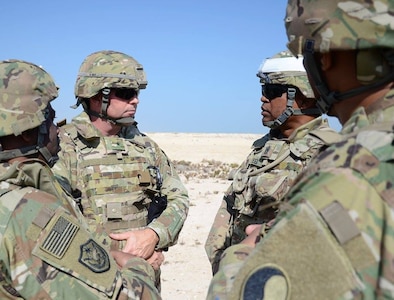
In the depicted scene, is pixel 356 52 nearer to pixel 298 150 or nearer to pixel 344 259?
pixel 344 259

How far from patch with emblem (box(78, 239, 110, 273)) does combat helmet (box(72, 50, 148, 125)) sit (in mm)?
2306

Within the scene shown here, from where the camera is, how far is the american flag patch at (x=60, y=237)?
7.45 feet

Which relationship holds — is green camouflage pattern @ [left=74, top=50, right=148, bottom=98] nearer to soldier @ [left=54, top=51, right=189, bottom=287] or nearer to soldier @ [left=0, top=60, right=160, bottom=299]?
soldier @ [left=54, top=51, right=189, bottom=287]

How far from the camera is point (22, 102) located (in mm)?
2611

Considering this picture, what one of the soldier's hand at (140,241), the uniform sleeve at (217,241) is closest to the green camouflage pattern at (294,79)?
the uniform sleeve at (217,241)

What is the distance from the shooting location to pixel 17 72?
2.66 m

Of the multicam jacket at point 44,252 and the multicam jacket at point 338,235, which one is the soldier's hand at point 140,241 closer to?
the multicam jacket at point 44,252

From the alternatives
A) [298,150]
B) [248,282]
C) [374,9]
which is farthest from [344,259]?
[298,150]

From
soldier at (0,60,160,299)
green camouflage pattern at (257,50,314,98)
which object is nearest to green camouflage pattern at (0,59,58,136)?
soldier at (0,60,160,299)

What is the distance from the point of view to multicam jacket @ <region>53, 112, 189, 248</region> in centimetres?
426

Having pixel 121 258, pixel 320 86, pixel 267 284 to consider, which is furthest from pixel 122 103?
pixel 267 284

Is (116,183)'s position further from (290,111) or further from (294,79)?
(294,79)

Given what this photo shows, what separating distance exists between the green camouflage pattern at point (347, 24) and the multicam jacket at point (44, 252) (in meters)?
1.41

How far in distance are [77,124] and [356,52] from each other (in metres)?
3.27
